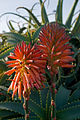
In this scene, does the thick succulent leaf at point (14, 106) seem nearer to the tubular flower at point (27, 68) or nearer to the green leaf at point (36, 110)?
the green leaf at point (36, 110)

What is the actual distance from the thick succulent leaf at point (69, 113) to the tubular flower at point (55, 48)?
1.26 ft

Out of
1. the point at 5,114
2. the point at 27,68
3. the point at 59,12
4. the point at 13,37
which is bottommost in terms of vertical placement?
the point at 5,114

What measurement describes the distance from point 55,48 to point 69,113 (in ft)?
1.44

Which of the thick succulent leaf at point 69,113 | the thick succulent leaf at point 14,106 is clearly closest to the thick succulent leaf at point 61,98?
the thick succulent leaf at point 69,113

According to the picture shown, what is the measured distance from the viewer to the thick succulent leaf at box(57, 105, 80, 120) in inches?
29.1

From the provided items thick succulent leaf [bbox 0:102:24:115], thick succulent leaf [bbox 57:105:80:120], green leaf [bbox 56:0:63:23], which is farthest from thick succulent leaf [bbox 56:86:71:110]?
green leaf [bbox 56:0:63:23]

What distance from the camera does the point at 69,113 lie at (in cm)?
76

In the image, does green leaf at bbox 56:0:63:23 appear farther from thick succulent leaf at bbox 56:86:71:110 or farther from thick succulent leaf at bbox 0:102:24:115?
thick succulent leaf at bbox 0:102:24:115

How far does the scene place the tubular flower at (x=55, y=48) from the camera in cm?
43

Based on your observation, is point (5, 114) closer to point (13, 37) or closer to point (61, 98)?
point (61, 98)

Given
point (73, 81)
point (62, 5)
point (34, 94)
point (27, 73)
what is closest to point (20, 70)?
point (27, 73)

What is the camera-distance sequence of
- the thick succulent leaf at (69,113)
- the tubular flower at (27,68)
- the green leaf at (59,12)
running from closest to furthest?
1. the tubular flower at (27,68)
2. the thick succulent leaf at (69,113)
3. the green leaf at (59,12)

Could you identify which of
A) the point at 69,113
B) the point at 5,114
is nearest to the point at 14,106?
the point at 5,114

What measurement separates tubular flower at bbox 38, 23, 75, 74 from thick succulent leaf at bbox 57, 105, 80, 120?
0.39 metres
